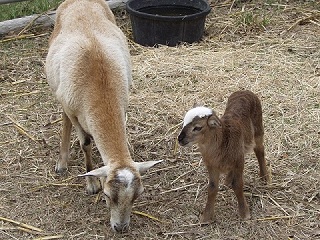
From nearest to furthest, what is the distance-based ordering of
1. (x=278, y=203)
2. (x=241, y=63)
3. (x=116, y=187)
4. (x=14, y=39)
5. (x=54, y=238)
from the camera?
(x=116, y=187)
(x=54, y=238)
(x=278, y=203)
(x=241, y=63)
(x=14, y=39)

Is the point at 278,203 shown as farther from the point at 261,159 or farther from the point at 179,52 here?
the point at 179,52

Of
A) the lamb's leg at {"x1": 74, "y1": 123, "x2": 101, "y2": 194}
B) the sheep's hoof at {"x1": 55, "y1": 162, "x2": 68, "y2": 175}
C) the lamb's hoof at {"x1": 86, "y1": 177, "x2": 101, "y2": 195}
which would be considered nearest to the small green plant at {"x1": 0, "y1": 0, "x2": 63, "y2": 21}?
the sheep's hoof at {"x1": 55, "y1": 162, "x2": 68, "y2": 175}

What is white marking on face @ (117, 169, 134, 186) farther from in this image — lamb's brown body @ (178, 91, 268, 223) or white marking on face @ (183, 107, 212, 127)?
white marking on face @ (183, 107, 212, 127)

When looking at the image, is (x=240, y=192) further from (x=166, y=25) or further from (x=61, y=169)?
(x=166, y=25)

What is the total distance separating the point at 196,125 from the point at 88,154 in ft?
4.61

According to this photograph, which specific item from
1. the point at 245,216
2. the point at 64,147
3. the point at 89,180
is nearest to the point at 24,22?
the point at 64,147

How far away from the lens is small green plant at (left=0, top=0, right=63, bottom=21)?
973cm

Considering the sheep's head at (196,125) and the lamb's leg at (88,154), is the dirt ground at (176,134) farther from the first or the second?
the sheep's head at (196,125)

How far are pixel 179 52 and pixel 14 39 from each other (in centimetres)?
239

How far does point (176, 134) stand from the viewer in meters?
6.51

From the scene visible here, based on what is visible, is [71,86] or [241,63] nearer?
[71,86]

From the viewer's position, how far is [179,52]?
8.59 m

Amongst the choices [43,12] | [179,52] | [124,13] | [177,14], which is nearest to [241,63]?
[179,52]

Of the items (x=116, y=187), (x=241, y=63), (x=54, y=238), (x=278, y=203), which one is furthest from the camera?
(x=241, y=63)
